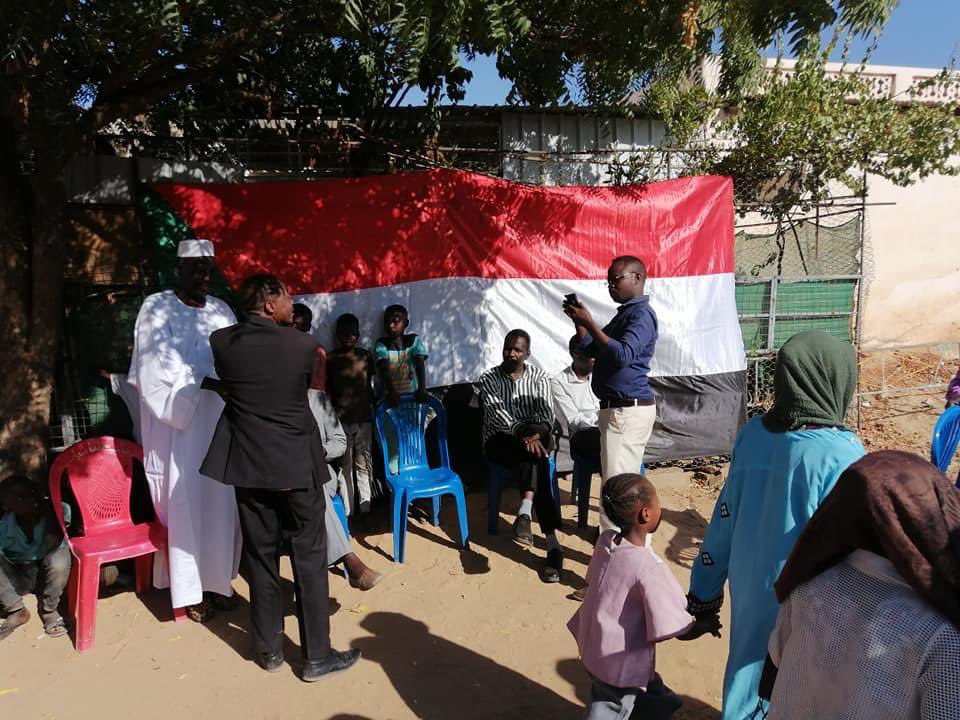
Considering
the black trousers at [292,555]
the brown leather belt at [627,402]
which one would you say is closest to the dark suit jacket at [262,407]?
the black trousers at [292,555]

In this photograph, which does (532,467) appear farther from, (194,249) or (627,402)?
(194,249)

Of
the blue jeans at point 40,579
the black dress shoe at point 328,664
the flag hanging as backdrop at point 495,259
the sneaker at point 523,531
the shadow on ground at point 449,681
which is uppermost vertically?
the flag hanging as backdrop at point 495,259

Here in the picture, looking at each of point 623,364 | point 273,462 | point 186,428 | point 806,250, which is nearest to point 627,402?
point 623,364

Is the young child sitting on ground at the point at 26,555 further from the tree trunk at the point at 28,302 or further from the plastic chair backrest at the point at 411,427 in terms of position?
the plastic chair backrest at the point at 411,427

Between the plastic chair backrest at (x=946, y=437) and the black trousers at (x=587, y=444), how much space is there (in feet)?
6.87

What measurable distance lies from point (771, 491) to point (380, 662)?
2.30 metres

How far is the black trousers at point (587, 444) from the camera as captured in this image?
5137mm

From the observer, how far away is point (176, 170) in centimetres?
520

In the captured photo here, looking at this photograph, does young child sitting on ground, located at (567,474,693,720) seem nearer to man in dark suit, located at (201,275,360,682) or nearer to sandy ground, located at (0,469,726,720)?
sandy ground, located at (0,469,726,720)

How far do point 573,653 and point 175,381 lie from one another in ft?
8.46

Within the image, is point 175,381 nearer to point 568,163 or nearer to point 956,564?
point 956,564

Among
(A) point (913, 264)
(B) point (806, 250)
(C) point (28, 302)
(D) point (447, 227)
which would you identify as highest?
(D) point (447, 227)

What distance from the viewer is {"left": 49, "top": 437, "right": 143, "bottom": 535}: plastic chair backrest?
3996 millimetres

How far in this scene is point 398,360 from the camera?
5195mm
